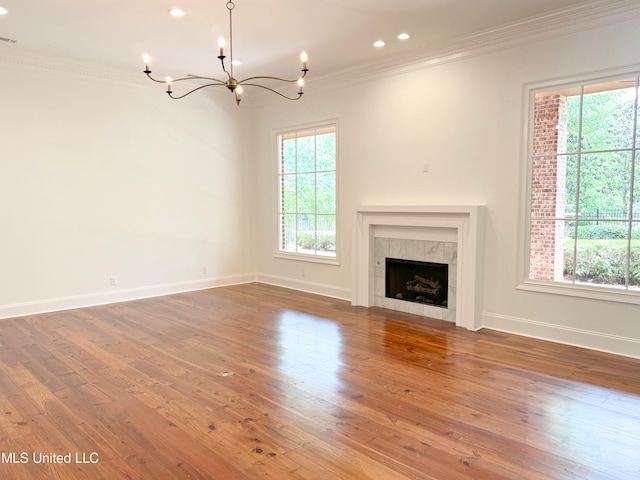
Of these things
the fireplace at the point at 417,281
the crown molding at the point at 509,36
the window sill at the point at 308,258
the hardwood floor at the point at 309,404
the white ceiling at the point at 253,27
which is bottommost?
the hardwood floor at the point at 309,404

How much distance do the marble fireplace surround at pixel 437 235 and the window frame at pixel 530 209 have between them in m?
0.41

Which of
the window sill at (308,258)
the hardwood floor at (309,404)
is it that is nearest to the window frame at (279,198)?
the window sill at (308,258)

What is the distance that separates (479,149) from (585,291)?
5.68 ft

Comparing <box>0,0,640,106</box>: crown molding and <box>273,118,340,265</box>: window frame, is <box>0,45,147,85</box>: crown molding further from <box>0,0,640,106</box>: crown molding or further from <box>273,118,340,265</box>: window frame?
<box>273,118,340,265</box>: window frame

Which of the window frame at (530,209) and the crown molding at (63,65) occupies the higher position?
the crown molding at (63,65)

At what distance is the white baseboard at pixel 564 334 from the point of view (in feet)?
12.5

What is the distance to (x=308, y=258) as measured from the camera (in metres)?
6.62

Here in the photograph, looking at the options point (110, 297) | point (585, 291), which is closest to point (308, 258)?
point (110, 297)

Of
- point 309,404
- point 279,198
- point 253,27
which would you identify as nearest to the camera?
point 309,404

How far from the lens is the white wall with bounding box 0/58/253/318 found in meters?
5.22

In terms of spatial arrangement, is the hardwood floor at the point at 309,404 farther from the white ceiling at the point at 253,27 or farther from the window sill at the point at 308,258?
the white ceiling at the point at 253,27

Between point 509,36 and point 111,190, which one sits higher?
point 509,36

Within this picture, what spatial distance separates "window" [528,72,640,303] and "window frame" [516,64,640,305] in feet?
0.06

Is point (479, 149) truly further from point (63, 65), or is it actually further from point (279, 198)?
point (63, 65)
